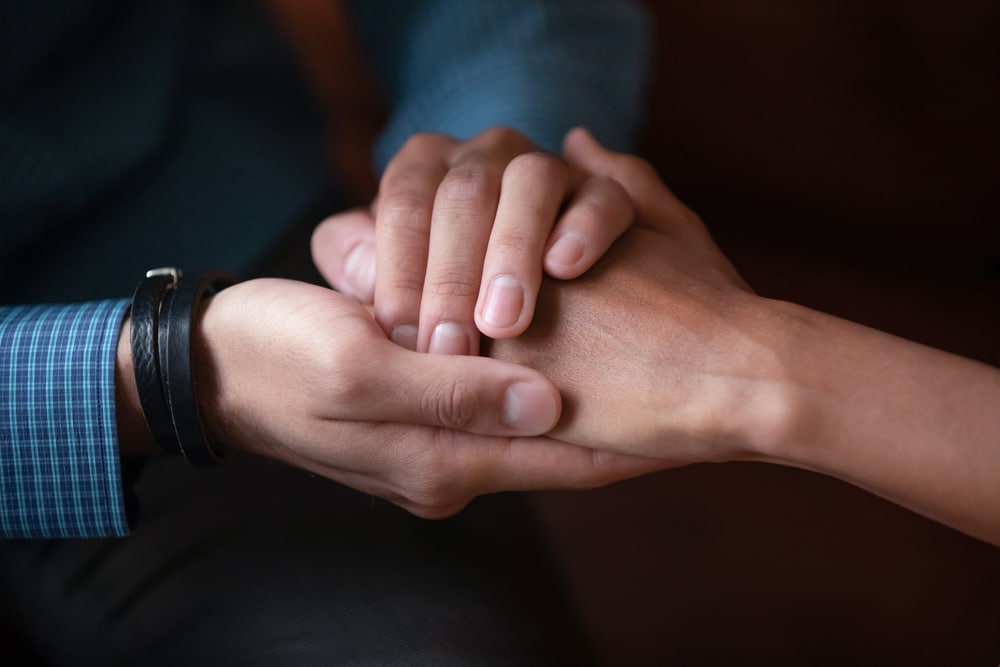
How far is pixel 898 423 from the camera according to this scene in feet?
1.76

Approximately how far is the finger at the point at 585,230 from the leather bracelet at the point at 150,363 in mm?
292

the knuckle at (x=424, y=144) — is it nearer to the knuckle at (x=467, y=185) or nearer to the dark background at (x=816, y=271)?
the knuckle at (x=467, y=185)

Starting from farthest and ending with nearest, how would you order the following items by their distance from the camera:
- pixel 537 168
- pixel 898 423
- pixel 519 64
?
pixel 519 64
pixel 537 168
pixel 898 423

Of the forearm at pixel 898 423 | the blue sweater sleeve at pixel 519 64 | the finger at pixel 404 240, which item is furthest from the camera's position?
the blue sweater sleeve at pixel 519 64

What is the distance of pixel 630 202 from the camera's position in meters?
0.68

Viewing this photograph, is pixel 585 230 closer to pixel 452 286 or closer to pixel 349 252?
pixel 452 286

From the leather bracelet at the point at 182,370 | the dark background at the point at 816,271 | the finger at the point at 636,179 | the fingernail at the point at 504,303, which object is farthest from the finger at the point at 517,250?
the dark background at the point at 816,271

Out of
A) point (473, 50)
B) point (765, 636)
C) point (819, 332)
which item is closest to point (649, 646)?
point (765, 636)

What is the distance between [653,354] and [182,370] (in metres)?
0.34

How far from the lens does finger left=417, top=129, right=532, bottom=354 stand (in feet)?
1.96

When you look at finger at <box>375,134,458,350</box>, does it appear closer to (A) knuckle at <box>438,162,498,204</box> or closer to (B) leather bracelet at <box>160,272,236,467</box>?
(A) knuckle at <box>438,162,498,204</box>

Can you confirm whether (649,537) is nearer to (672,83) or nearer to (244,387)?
(244,387)

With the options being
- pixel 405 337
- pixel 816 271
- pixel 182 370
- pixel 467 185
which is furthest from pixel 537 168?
pixel 816 271

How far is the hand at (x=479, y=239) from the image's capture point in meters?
0.59
